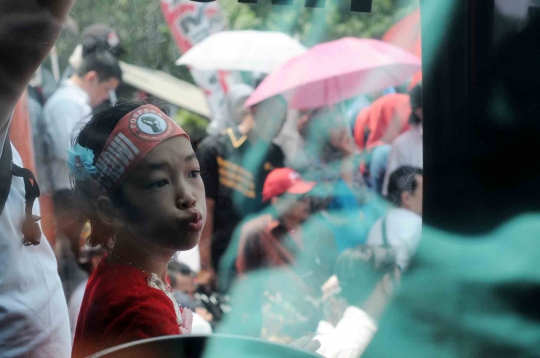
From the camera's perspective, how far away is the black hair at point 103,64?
1.20m

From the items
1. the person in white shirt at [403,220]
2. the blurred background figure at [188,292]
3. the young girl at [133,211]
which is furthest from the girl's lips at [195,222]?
the person in white shirt at [403,220]

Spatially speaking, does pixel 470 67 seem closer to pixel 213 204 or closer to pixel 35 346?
pixel 213 204

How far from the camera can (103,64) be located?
1.22 meters

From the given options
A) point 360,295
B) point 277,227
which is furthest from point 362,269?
point 277,227

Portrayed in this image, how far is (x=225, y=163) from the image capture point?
1.31 meters

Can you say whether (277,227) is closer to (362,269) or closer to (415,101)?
(362,269)

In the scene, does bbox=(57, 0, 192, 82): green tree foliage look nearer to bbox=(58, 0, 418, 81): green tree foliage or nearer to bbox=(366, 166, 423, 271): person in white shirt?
bbox=(58, 0, 418, 81): green tree foliage

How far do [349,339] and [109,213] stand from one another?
55cm

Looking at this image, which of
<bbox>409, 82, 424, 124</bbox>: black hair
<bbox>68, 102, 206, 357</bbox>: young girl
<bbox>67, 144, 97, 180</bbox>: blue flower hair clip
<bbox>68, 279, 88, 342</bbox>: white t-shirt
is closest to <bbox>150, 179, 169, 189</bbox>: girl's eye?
<bbox>68, 102, 206, 357</bbox>: young girl

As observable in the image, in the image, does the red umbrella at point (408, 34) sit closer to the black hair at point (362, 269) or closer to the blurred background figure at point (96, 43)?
the black hair at point (362, 269)

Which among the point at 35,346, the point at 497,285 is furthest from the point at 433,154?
the point at 35,346

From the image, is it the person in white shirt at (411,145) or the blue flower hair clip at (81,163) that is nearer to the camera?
the blue flower hair clip at (81,163)

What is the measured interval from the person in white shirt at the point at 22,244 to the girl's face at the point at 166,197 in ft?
0.68

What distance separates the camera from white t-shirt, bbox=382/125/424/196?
4.51 feet
